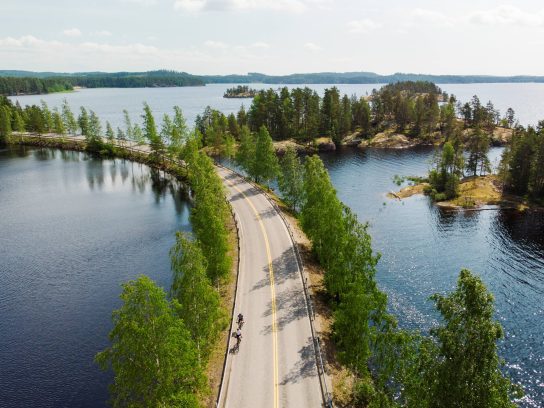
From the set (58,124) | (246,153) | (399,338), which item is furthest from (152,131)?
(399,338)

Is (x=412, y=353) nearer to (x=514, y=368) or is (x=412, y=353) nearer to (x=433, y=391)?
(x=433, y=391)

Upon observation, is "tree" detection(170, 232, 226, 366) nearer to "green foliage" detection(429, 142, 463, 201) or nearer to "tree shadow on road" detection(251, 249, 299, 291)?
"tree shadow on road" detection(251, 249, 299, 291)

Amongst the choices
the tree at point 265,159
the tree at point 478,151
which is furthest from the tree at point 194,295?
the tree at point 478,151

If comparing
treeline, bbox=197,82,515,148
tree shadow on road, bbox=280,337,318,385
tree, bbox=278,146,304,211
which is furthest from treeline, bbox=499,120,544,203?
tree shadow on road, bbox=280,337,318,385

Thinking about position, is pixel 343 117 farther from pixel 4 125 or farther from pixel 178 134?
pixel 4 125

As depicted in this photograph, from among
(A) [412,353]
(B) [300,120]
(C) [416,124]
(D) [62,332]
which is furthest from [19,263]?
(C) [416,124]

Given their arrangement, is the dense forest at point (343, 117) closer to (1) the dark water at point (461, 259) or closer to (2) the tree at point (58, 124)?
(1) the dark water at point (461, 259)

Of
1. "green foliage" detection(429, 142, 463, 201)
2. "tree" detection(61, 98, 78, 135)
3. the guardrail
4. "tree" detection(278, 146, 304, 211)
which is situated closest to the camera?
the guardrail
